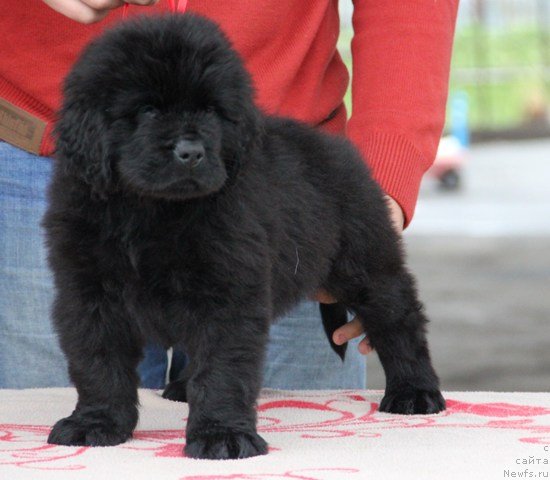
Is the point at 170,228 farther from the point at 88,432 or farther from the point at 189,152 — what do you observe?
the point at 88,432

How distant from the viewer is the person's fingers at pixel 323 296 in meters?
2.60

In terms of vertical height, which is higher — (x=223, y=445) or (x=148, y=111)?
(x=148, y=111)

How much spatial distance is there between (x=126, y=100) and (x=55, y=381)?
145 centimetres

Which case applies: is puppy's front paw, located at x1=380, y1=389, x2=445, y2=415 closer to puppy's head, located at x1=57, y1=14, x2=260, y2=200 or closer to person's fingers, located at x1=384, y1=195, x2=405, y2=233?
person's fingers, located at x1=384, y1=195, x2=405, y2=233

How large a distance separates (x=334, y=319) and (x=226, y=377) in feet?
2.69

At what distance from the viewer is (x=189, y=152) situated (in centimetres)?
189

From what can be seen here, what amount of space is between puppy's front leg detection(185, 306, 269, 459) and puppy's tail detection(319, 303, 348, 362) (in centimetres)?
71

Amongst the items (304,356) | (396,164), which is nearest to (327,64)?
(396,164)

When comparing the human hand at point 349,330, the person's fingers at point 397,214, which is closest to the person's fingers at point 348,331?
the human hand at point 349,330

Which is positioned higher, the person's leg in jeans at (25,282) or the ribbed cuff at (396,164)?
the ribbed cuff at (396,164)

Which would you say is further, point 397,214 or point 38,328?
point 38,328

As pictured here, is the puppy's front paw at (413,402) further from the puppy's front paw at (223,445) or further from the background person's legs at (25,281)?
the background person's legs at (25,281)

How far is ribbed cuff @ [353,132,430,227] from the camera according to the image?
2836 mm

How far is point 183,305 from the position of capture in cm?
205
